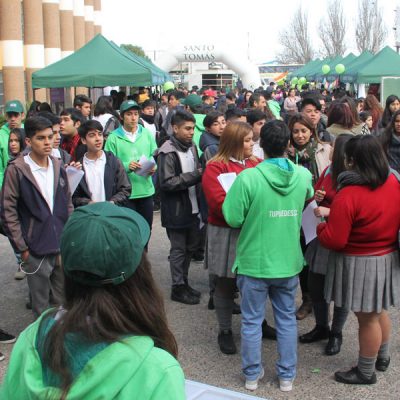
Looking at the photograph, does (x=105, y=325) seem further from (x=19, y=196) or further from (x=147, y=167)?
(x=147, y=167)

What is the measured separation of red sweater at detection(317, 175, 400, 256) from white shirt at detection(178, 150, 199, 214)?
201 centimetres

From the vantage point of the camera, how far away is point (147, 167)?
598 centimetres

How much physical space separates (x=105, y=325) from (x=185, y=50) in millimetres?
29575

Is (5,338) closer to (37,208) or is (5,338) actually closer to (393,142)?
(37,208)

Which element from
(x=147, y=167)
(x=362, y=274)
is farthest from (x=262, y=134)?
(x=147, y=167)

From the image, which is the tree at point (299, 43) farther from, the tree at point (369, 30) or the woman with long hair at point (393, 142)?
the woman with long hair at point (393, 142)

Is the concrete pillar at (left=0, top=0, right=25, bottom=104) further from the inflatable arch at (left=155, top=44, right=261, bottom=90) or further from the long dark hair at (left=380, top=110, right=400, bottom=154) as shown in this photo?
the long dark hair at (left=380, top=110, right=400, bottom=154)

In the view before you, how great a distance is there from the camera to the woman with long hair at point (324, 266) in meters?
4.11

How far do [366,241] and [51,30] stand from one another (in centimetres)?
2677

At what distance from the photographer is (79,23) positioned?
35906mm

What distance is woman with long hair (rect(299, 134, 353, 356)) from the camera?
4.11 m

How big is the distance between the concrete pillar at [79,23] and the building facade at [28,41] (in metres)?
2.16

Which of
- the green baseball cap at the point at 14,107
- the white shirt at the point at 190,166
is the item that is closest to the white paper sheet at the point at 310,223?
the white shirt at the point at 190,166

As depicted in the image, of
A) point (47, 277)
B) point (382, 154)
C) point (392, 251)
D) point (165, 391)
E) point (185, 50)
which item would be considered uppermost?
point (185, 50)
